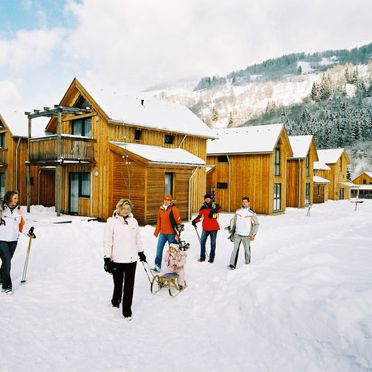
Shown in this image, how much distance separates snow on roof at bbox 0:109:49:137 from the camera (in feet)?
76.4

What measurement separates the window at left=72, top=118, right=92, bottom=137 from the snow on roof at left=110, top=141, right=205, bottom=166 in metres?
2.32

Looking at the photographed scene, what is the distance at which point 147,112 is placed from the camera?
68.1ft

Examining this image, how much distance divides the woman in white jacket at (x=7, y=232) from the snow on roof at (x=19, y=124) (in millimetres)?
18080

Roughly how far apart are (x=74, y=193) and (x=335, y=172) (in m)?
40.0

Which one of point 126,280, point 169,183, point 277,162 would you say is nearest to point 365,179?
point 277,162

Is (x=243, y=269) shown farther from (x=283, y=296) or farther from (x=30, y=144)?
(x=30, y=144)

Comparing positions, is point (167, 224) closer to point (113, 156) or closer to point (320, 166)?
point (113, 156)

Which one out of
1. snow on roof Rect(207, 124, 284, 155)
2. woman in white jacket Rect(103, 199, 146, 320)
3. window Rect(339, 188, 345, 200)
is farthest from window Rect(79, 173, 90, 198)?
window Rect(339, 188, 345, 200)

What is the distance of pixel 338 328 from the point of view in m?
4.67

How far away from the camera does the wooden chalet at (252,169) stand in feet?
79.7

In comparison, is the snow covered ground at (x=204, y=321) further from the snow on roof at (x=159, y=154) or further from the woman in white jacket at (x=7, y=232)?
the snow on roof at (x=159, y=154)

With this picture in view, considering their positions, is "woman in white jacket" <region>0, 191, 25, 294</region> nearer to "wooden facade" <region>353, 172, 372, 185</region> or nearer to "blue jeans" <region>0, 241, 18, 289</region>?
"blue jeans" <region>0, 241, 18, 289</region>

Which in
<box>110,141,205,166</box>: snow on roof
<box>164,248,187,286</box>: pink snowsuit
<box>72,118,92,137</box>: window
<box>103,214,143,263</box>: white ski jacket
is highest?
<box>72,118,92,137</box>: window

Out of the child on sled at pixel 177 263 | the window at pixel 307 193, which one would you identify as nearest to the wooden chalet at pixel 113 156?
the child on sled at pixel 177 263
